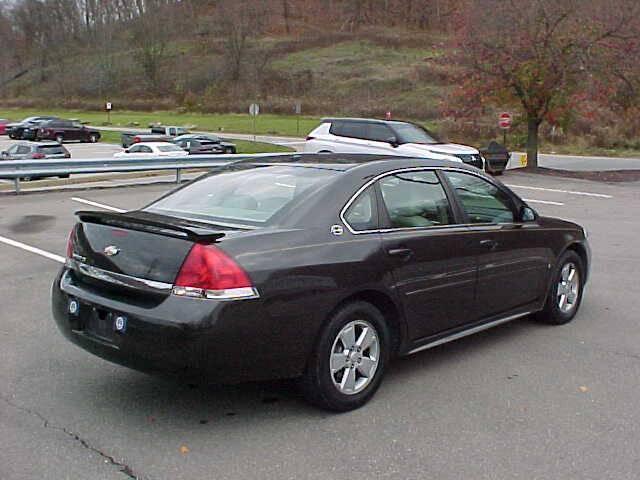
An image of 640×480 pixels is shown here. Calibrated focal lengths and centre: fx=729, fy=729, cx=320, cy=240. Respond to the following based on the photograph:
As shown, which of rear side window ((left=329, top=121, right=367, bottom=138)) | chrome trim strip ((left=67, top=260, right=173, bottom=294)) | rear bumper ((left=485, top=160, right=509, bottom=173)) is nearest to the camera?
chrome trim strip ((left=67, top=260, right=173, bottom=294))

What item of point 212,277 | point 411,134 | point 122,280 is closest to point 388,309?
point 212,277

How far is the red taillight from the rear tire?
3.36m

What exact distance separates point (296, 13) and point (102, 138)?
7662 cm

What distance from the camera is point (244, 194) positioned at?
16.2ft

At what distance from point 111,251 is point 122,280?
0.24m

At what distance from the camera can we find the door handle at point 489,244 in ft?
17.8

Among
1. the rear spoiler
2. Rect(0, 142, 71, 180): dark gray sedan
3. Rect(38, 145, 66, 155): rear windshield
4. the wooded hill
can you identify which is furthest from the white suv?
the rear spoiler

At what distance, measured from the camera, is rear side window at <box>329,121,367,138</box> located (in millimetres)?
19641

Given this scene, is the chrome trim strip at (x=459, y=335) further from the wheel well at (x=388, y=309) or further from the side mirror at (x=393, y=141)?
the side mirror at (x=393, y=141)

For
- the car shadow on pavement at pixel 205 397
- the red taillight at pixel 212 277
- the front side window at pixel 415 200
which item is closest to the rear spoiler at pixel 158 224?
the red taillight at pixel 212 277

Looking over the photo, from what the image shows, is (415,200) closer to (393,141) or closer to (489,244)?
(489,244)

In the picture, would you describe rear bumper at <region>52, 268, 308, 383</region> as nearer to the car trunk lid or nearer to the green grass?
the car trunk lid

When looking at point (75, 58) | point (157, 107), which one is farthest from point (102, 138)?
point (75, 58)

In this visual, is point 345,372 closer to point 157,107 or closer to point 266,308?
point 266,308
